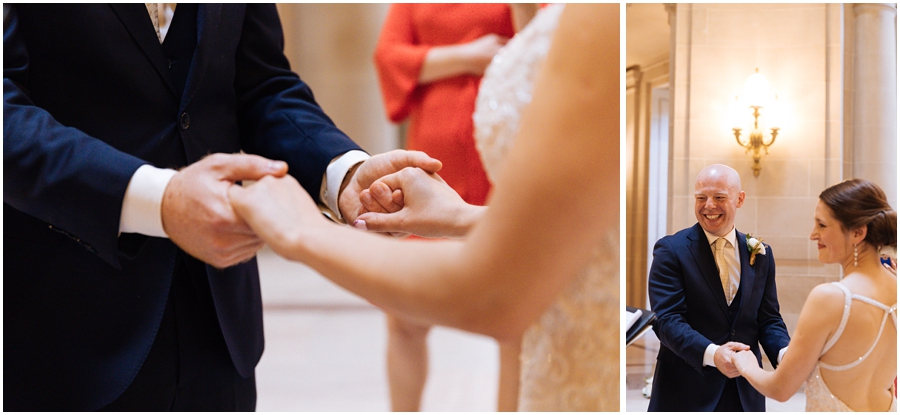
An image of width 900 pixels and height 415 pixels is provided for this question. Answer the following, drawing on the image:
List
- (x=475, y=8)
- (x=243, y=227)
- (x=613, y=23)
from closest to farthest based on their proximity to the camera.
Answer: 1. (x=613, y=23)
2. (x=243, y=227)
3. (x=475, y=8)

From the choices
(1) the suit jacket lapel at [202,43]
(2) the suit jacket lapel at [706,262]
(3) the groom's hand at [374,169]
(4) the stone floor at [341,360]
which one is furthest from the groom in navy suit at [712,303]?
(4) the stone floor at [341,360]

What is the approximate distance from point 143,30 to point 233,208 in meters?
0.45

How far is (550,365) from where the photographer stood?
95 cm

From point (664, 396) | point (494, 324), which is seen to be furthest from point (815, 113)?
point (494, 324)

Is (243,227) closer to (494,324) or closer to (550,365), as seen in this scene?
(494,324)

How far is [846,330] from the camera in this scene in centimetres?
147

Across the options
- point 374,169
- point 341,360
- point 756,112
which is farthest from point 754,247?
point 341,360

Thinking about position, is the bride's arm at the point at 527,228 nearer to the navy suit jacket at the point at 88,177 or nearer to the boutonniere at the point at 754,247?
the navy suit jacket at the point at 88,177

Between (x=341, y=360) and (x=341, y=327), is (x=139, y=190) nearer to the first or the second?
(x=341, y=360)

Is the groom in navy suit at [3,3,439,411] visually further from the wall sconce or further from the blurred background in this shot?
the blurred background

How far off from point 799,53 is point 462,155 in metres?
0.85

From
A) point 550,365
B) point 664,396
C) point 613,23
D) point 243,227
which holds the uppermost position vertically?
point 613,23

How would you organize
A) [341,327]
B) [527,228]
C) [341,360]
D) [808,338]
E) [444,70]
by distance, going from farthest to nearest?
1. [341,327]
2. [341,360]
3. [444,70]
4. [808,338]
5. [527,228]

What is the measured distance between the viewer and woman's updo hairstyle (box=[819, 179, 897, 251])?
4.86 feet
